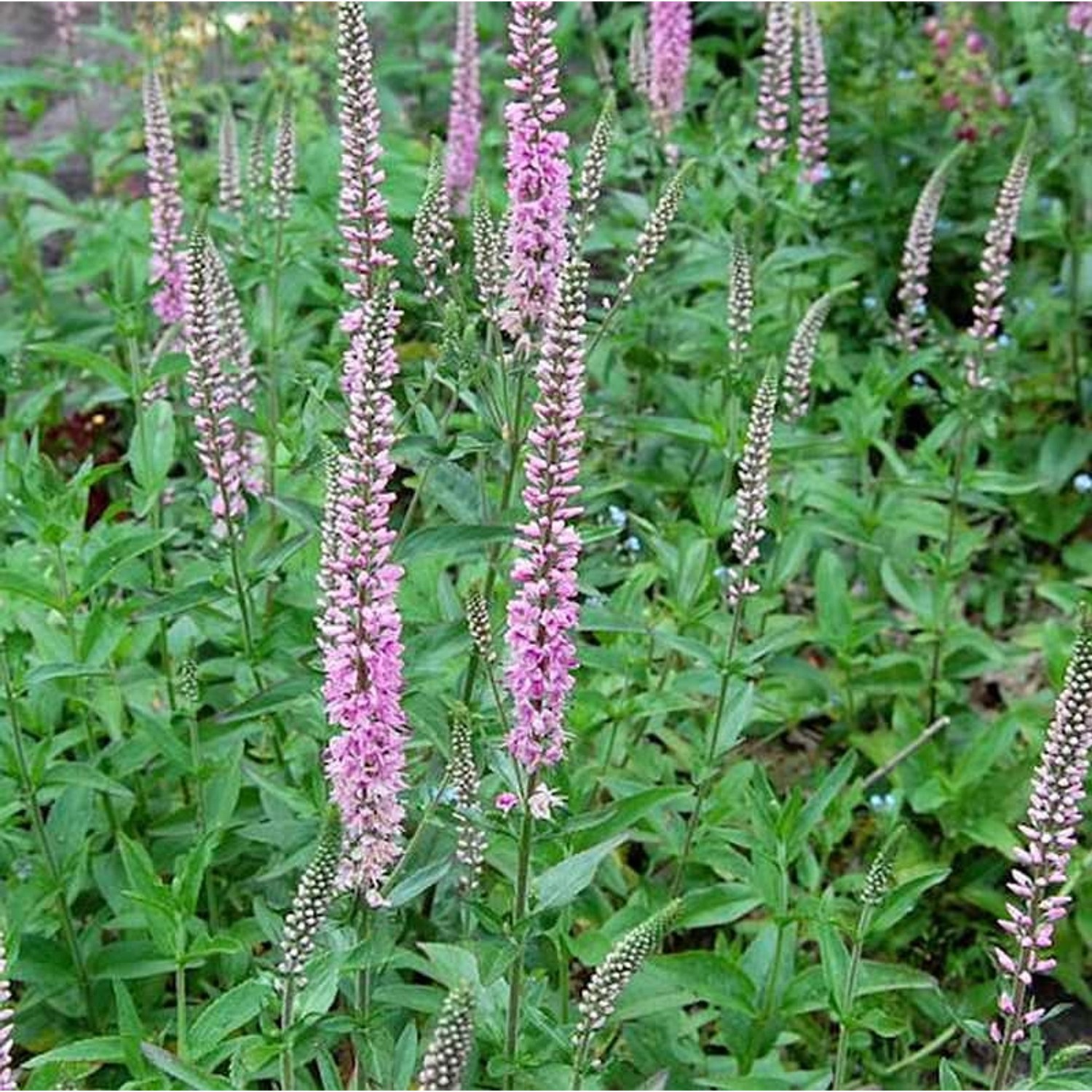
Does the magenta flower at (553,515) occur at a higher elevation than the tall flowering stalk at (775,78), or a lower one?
lower

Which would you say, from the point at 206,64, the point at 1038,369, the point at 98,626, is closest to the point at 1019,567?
the point at 1038,369

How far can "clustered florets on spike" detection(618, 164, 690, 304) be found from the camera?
4375 mm

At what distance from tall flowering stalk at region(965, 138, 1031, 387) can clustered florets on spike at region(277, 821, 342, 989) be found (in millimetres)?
3089

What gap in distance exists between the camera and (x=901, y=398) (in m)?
6.63

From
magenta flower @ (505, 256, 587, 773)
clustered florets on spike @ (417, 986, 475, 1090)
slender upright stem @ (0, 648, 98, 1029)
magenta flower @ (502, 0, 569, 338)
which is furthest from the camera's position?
slender upright stem @ (0, 648, 98, 1029)

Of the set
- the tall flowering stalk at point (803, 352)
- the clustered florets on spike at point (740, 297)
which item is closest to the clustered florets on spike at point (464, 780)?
the clustered florets on spike at point (740, 297)

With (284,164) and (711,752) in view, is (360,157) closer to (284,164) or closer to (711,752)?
(284,164)

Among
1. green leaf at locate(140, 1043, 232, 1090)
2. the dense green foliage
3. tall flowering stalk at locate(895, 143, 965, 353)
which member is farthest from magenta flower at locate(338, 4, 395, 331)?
tall flowering stalk at locate(895, 143, 965, 353)

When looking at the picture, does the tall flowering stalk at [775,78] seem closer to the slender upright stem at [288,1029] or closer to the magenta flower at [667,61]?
the magenta flower at [667,61]

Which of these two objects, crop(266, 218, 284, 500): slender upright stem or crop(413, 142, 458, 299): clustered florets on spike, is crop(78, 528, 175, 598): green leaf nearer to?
crop(266, 218, 284, 500): slender upright stem

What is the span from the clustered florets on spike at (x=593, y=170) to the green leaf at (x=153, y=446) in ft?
4.38

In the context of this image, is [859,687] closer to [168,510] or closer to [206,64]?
[168,510]

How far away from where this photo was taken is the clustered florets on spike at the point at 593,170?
4.39m

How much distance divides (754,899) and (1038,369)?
3.92 meters
